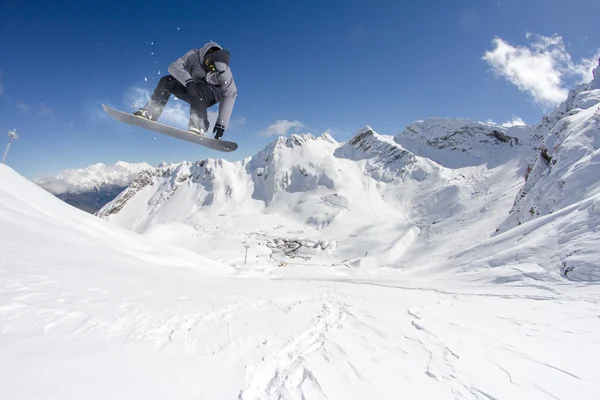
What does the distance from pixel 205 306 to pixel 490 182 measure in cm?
9941

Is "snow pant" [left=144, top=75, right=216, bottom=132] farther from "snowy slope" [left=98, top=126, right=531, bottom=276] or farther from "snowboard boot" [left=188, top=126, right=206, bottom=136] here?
"snowy slope" [left=98, top=126, right=531, bottom=276]

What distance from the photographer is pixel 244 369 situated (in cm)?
294

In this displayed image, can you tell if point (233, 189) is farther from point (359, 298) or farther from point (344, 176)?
point (359, 298)

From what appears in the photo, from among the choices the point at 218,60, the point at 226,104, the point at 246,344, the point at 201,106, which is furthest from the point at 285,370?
the point at 201,106

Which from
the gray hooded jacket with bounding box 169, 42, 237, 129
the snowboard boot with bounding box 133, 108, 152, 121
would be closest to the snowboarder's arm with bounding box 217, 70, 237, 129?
the gray hooded jacket with bounding box 169, 42, 237, 129

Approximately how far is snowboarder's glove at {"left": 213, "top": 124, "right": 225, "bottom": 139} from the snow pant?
0.74m

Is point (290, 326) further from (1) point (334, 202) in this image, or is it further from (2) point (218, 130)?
(1) point (334, 202)

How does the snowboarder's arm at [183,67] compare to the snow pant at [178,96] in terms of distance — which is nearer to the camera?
the snowboarder's arm at [183,67]

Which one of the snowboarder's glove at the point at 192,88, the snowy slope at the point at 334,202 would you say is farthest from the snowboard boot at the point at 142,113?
the snowy slope at the point at 334,202

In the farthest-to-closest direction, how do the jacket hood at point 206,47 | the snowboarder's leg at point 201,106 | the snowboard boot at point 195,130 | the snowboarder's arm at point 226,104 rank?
the snowboard boot at point 195,130 → the snowboarder's arm at point 226,104 → the snowboarder's leg at point 201,106 → the jacket hood at point 206,47

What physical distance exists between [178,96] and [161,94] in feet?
1.48

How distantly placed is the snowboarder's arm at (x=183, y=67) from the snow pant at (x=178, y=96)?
0.36m

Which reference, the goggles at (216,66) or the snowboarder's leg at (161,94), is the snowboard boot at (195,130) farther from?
the goggles at (216,66)

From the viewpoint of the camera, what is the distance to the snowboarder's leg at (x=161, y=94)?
784 centimetres
